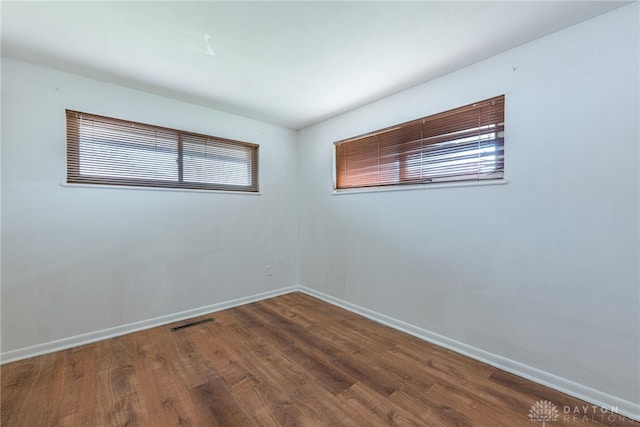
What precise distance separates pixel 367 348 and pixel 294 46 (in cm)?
252

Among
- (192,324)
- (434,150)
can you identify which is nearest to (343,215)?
(434,150)

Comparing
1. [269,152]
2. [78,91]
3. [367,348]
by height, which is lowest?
[367,348]

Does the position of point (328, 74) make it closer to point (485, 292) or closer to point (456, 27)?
point (456, 27)

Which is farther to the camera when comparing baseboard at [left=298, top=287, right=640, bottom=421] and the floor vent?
the floor vent

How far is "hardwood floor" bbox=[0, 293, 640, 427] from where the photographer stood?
1.49 m

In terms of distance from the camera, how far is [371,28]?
1698 mm

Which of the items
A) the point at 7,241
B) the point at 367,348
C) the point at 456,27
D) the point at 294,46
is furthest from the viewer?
the point at 367,348

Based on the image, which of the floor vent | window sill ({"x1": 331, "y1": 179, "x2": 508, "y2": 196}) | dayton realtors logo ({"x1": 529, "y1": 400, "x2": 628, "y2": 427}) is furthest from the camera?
the floor vent

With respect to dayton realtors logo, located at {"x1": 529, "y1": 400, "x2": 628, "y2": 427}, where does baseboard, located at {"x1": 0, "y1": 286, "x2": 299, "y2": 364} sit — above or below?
above

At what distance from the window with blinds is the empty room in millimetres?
18

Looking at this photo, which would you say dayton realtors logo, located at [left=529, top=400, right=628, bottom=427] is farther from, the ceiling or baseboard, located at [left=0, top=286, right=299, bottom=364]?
baseboard, located at [left=0, top=286, right=299, bottom=364]

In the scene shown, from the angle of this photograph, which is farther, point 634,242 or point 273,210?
point 273,210

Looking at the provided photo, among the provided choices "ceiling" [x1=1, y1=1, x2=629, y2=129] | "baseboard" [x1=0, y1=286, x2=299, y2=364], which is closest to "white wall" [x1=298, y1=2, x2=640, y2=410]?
"ceiling" [x1=1, y1=1, x2=629, y2=129]

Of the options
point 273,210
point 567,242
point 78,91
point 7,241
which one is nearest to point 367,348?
point 567,242
